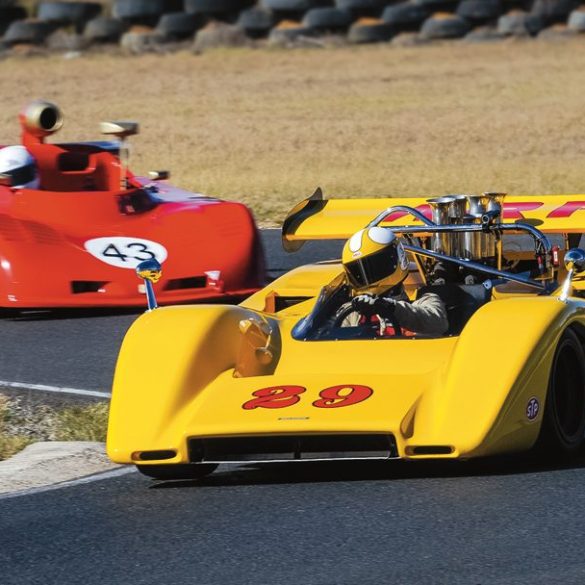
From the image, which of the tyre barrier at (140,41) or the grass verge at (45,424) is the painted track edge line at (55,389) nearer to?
the grass verge at (45,424)

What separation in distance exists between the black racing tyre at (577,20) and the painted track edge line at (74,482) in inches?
812

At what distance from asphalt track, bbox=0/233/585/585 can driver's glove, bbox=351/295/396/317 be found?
708 mm

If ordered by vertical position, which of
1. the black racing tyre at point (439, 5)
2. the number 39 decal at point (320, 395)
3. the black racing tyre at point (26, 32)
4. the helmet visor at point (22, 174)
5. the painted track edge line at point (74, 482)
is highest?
the number 39 decal at point (320, 395)

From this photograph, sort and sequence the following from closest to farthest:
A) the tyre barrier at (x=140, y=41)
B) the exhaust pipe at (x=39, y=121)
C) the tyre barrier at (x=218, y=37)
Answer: the exhaust pipe at (x=39, y=121)
the tyre barrier at (x=218, y=37)
the tyre barrier at (x=140, y=41)

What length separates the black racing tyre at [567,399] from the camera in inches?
235

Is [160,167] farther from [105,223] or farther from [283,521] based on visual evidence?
[283,521]

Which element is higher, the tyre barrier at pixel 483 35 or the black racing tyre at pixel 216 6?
the black racing tyre at pixel 216 6

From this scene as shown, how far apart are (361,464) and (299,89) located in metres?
18.7

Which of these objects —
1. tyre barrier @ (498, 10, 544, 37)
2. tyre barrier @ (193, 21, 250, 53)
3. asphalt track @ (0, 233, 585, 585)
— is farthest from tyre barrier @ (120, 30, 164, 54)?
asphalt track @ (0, 233, 585, 585)

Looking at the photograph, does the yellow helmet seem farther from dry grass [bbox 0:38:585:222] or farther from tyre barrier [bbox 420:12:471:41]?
tyre barrier [bbox 420:12:471:41]

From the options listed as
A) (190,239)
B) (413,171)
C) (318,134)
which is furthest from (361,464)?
(318,134)

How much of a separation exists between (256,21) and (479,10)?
3.54 m

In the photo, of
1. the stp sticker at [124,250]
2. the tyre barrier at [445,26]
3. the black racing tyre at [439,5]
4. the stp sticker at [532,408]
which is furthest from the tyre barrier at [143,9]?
the stp sticker at [532,408]

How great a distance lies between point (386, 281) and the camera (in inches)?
258
